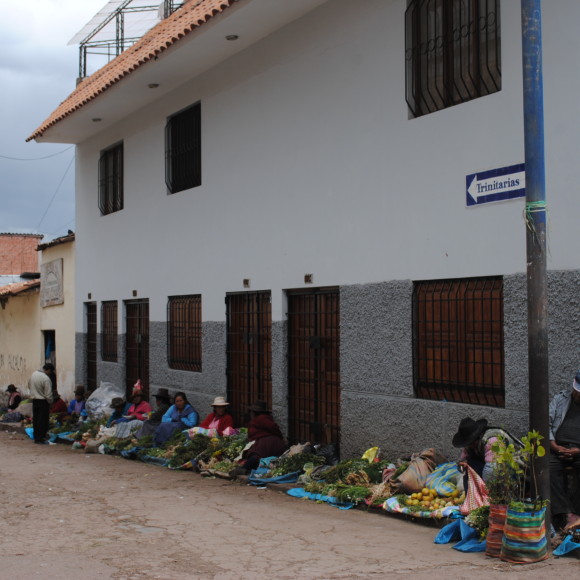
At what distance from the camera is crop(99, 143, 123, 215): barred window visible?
1677 centimetres

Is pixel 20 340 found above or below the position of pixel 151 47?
below

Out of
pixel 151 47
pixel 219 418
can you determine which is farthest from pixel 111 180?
pixel 219 418

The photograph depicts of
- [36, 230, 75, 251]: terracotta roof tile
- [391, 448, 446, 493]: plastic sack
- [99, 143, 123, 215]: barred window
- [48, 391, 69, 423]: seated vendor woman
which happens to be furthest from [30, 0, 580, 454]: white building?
[36, 230, 75, 251]: terracotta roof tile

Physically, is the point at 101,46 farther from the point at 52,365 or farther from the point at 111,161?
the point at 52,365

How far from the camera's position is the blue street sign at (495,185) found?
795 cm

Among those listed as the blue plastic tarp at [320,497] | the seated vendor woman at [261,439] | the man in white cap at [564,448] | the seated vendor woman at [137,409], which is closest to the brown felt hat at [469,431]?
the man in white cap at [564,448]

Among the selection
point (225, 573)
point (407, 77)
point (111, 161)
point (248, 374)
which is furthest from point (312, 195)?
point (111, 161)

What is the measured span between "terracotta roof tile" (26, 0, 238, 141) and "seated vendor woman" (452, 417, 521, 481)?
5.85 meters

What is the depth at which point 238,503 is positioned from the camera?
9203 mm

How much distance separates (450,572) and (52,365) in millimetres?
14609

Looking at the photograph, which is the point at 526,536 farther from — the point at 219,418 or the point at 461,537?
the point at 219,418

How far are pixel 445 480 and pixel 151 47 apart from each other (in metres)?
8.09

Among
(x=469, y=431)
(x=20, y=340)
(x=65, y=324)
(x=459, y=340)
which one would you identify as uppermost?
(x=65, y=324)

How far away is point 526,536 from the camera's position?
246 inches
